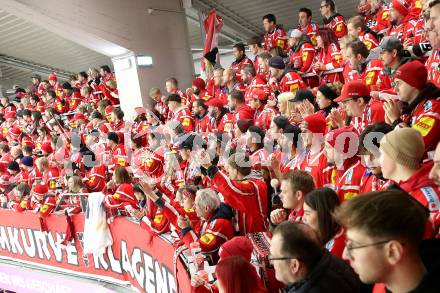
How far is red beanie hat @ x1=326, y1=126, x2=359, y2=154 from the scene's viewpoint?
3.38 meters

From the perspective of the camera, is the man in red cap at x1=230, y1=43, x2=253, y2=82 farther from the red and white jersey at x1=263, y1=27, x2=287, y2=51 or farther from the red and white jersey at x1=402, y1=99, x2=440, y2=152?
the red and white jersey at x1=402, y1=99, x2=440, y2=152

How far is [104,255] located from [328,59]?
13.5ft

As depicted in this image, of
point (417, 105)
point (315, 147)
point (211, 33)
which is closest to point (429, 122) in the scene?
point (417, 105)

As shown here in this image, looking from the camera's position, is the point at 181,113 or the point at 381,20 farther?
the point at 181,113


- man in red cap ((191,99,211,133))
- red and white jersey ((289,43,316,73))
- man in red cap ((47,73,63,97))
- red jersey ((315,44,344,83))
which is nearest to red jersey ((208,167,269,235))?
red jersey ((315,44,344,83))

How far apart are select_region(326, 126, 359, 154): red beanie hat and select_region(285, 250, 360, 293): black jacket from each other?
1.36 meters

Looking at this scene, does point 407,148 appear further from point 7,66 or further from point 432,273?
point 7,66

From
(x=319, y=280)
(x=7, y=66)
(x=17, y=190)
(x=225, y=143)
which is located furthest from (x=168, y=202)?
(x=7, y=66)

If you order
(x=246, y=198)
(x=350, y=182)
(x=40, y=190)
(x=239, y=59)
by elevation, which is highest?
(x=239, y=59)

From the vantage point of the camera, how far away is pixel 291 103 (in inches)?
209

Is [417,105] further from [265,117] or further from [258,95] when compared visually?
[258,95]

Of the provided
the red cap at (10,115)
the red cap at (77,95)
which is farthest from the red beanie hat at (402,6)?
the red cap at (10,115)

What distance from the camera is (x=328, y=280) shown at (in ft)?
6.70

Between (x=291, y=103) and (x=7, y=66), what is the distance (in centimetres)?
1521
